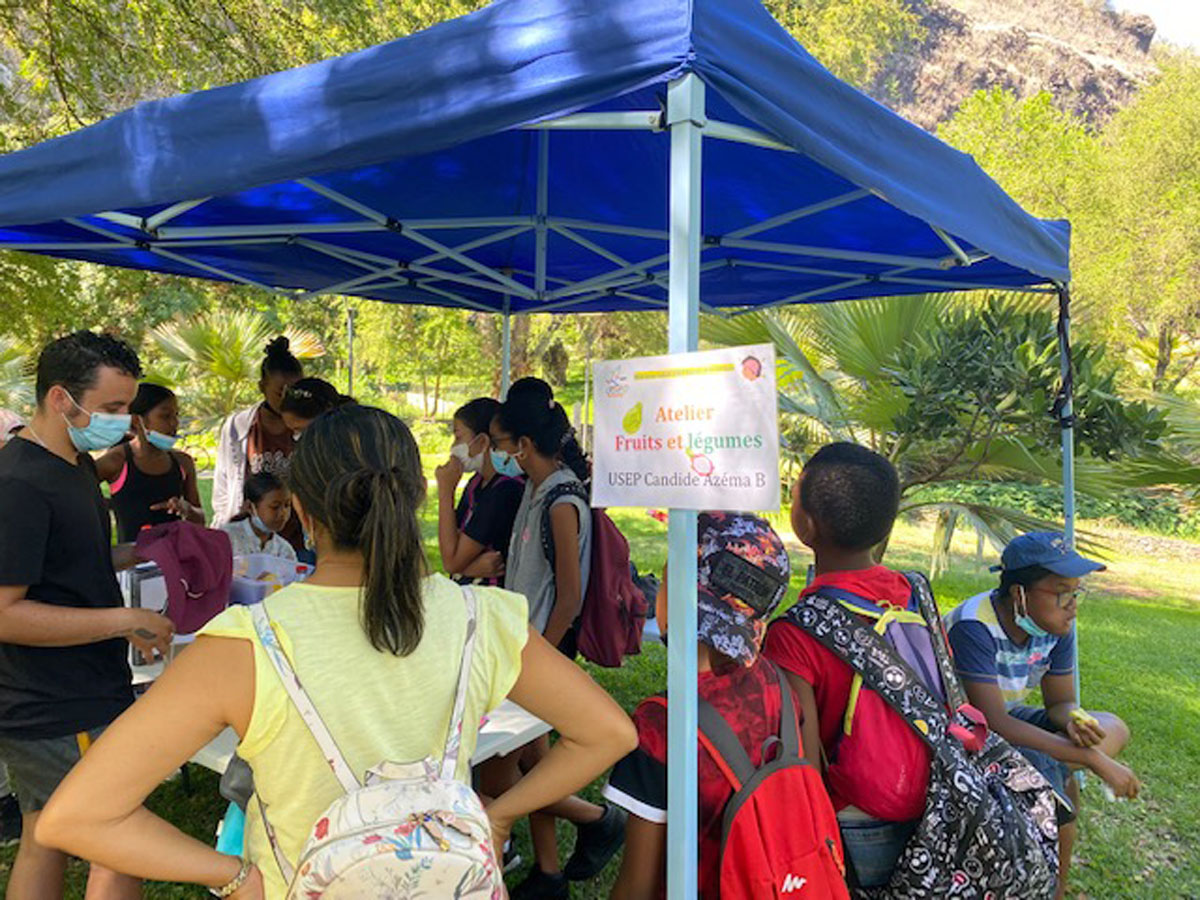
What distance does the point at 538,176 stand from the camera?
3211 millimetres

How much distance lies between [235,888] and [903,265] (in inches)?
133

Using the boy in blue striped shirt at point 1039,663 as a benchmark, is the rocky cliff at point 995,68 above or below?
above

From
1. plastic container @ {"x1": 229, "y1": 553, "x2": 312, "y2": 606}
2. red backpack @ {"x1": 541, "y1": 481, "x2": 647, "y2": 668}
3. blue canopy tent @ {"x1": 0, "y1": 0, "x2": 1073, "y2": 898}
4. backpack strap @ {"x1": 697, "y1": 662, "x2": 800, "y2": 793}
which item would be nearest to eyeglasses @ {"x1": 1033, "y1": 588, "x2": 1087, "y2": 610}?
blue canopy tent @ {"x1": 0, "y1": 0, "x2": 1073, "y2": 898}

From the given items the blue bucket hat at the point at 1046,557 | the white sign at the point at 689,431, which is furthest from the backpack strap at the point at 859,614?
the blue bucket hat at the point at 1046,557

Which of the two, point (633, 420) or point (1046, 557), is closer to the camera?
point (633, 420)

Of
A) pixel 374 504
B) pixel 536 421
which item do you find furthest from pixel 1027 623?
pixel 374 504

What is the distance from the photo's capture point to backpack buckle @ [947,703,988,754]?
1734 mm

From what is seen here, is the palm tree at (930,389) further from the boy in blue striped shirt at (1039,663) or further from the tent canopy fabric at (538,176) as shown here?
the boy in blue striped shirt at (1039,663)

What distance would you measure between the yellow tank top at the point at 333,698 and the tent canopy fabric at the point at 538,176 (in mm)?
915

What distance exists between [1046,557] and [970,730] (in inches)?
28.7

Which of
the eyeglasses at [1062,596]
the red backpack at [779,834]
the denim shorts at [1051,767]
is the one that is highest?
the eyeglasses at [1062,596]

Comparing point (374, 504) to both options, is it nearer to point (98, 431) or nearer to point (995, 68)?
point (98, 431)

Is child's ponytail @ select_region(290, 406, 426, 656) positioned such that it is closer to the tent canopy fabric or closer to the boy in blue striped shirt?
the tent canopy fabric

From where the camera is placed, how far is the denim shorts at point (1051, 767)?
2.06 metres
